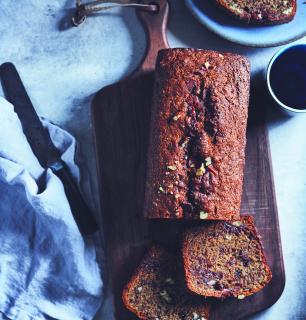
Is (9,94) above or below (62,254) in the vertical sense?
above

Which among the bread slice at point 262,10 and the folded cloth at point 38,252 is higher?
the bread slice at point 262,10

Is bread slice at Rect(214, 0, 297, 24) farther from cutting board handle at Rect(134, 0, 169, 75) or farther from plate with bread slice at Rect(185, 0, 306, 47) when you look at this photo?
cutting board handle at Rect(134, 0, 169, 75)

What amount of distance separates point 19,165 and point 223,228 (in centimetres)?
91

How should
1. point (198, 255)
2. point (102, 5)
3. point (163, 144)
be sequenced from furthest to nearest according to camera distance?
point (102, 5) → point (198, 255) → point (163, 144)

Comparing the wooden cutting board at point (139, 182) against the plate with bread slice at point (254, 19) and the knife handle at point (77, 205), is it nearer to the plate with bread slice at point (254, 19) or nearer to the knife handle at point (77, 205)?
the knife handle at point (77, 205)

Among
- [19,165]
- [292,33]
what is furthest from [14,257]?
[292,33]

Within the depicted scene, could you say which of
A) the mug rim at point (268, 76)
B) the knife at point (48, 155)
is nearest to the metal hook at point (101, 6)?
the knife at point (48, 155)

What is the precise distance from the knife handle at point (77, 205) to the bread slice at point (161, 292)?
28 centimetres

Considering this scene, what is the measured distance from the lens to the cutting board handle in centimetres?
254

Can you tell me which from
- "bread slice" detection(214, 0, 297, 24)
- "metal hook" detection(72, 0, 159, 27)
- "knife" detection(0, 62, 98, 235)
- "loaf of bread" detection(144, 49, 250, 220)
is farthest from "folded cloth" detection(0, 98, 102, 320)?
"bread slice" detection(214, 0, 297, 24)

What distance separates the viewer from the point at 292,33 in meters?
2.56

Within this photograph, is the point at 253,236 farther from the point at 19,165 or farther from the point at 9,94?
the point at 9,94

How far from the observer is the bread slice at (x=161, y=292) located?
2.47 metres

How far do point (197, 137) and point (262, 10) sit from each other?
709 mm
